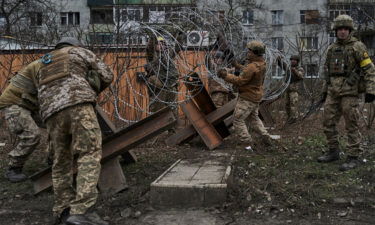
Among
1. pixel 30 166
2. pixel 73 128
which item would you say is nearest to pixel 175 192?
pixel 73 128

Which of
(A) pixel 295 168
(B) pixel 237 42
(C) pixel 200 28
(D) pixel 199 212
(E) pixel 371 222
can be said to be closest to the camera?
(E) pixel 371 222

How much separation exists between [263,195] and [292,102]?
244 inches

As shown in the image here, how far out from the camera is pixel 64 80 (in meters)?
3.78

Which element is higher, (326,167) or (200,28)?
(200,28)

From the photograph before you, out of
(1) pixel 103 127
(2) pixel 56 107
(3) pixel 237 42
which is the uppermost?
(3) pixel 237 42

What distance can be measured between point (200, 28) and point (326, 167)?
9.57 ft

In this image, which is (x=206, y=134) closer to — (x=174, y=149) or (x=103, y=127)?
(x=174, y=149)

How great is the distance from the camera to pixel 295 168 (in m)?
5.36

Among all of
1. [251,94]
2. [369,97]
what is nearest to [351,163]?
[369,97]

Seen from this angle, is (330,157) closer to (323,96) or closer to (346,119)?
(346,119)

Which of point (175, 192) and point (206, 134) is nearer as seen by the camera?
point (175, 192)

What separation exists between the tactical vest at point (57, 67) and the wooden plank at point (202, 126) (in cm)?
326

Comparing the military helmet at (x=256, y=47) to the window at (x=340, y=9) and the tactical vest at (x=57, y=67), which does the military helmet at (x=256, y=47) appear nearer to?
the tactical vest at (x=57, y=67)

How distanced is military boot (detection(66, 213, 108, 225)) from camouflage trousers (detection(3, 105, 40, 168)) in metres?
2.04
